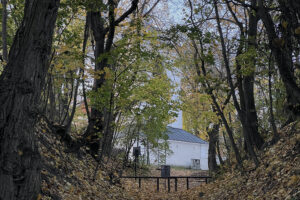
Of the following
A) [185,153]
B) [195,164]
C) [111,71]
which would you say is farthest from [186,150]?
[111,71]

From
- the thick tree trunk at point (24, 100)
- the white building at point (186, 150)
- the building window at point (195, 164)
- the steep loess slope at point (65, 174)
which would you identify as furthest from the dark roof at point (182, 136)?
the thick tree trunk at point (24, 100)

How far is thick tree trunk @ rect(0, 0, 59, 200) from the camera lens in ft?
13.1

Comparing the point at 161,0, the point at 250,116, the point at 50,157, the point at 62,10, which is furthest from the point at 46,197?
the point at 161,0

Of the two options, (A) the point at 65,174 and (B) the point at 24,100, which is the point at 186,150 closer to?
(A) the point at 65,174

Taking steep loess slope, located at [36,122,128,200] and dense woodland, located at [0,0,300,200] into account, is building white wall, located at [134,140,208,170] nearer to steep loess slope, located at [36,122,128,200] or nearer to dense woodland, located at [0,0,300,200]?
dense woodland, located at [0,0,300,200]

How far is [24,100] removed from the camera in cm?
423

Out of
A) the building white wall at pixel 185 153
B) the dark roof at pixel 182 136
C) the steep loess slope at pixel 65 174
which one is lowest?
the steep loess slope at pixel 65 174

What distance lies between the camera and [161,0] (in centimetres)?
1848

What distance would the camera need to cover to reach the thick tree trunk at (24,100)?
13.1 ft

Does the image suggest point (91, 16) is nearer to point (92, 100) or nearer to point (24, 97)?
point (92, 100)

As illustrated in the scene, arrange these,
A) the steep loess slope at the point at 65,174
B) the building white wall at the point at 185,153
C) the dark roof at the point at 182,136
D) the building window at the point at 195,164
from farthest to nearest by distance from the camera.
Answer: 1. the building window at the point at 195,164
2. the dark roof at the point at 182,136
3. the building white wall at the point at 185,153
4. the steep loess slope at the point at 65,174

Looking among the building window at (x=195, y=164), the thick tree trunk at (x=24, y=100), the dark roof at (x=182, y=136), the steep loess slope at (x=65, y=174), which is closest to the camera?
the thick tree trunk at (x=24, y=100)

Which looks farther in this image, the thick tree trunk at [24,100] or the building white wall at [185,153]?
the building white wall at [185,153]

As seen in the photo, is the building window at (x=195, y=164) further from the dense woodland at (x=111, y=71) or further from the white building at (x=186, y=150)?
the dense woodland at (x=111, y=71)
